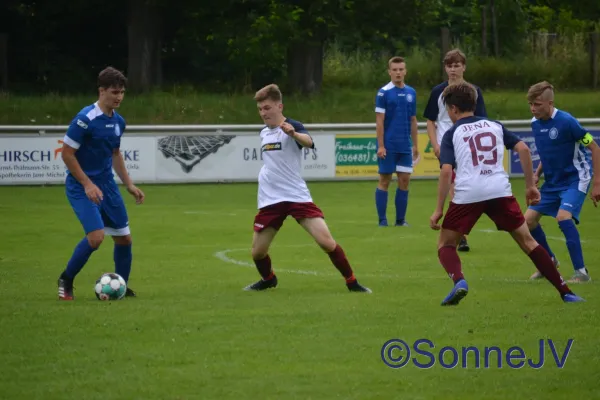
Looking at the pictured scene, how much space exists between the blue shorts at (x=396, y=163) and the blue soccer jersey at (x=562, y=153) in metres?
5.23

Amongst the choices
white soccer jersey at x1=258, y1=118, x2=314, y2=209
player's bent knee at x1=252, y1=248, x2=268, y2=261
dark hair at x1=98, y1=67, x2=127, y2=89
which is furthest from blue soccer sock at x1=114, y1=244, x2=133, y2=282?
dark hair at x1=98, y1=67, x2=127, y2=89

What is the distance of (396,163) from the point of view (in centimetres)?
1600

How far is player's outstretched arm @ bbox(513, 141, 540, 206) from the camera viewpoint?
8.84 m

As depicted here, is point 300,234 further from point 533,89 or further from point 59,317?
point 59,317

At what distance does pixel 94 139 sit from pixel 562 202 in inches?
161

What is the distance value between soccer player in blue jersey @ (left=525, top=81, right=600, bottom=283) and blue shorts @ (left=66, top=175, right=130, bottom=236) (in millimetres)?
3584

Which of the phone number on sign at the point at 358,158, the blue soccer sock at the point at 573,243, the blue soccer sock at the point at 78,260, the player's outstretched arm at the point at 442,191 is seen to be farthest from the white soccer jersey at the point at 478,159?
the phone number on sign at the point at 358,158

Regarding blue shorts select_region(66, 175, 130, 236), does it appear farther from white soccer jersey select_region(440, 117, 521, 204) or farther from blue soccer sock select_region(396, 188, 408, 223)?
blue soccer sock select_region(396, 188, 408, 223)

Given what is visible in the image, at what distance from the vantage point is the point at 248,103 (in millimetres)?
32250

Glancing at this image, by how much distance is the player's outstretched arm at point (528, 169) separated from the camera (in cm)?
884

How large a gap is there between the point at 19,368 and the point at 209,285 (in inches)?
151

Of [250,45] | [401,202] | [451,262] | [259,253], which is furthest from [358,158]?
[451,262]

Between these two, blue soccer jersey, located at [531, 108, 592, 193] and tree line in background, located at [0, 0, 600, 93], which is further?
tree line in background, located at [0, 0, 600, 93]

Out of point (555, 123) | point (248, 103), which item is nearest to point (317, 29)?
point (248, 103)
